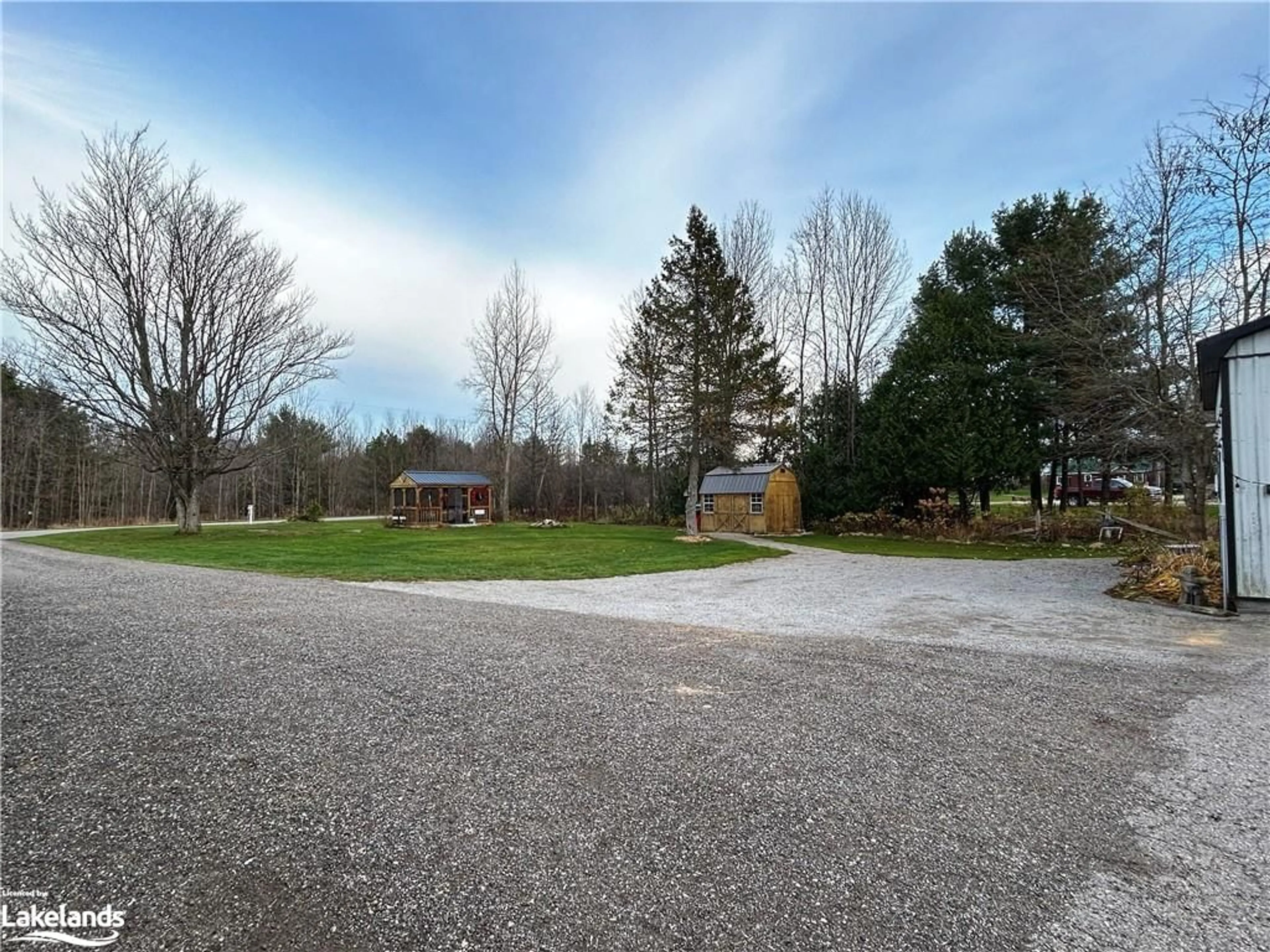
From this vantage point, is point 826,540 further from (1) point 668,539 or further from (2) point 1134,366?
(2) point 1134,366

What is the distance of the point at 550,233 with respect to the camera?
15.3m

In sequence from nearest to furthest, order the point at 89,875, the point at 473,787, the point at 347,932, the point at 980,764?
the point at 347,932 → the point at 89,875 → the point at 473,787 → the point at 980,764

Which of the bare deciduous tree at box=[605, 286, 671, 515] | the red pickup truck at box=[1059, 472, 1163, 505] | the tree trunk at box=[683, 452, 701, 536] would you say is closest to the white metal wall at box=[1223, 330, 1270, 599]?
the tree trunk at box=[683, 452, 701, 536]

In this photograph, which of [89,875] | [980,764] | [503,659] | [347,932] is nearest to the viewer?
[347,932]

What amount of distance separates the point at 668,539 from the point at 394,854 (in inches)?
683

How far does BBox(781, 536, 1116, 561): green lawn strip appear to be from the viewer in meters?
14.1

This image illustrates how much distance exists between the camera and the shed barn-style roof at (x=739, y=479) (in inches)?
908

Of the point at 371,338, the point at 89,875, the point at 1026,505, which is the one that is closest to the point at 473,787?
the point at 89,875

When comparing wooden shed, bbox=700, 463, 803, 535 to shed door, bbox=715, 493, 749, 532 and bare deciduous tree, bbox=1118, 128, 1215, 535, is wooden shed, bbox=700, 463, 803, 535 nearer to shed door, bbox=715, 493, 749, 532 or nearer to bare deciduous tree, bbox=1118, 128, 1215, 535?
shed door, bbox=715, 493, 749, 532

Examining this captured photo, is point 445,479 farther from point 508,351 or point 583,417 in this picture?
point 583,417

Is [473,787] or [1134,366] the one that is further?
[1134,366]

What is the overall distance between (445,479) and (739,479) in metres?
14.8

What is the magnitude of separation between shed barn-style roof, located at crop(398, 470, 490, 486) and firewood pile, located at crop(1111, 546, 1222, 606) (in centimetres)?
2617

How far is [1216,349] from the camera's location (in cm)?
714
